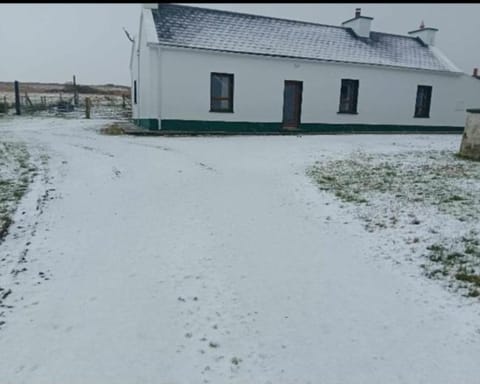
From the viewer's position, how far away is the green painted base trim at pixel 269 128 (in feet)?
49.2

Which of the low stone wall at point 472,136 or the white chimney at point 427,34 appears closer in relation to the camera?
the low stone wall at point 472,136

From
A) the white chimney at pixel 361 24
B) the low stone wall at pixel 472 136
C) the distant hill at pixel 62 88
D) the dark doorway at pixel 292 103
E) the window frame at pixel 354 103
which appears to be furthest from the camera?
the distant hill at pixel 62 88

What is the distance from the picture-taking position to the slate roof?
50.4 feet

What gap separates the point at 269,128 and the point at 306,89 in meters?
2.24

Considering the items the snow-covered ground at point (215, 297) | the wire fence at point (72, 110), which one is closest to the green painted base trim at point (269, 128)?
the snow-covered ground at point (215, 297)

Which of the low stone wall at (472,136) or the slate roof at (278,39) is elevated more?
the slate roof at (278,39)

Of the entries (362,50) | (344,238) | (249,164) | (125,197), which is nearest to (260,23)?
(362,50)

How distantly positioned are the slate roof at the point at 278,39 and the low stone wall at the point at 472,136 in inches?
328

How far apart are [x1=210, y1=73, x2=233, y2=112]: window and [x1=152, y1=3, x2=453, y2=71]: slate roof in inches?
39.9

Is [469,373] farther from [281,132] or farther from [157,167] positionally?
→ [281,132]

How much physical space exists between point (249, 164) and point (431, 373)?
6621mm

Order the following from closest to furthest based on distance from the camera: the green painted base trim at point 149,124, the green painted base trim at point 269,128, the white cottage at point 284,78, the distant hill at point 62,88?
the green painted base trim at point 149,124 < the white cottage at point 284,78 < the green painted base trim at point 269,128 < the distant hill at point 62,88

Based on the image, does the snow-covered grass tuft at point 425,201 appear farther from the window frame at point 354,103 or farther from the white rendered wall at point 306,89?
the window frame at point 354,103

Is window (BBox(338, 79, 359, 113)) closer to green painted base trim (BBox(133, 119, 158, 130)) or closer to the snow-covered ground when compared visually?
green painted base trim (BBox(133, 119, 158, 130))
